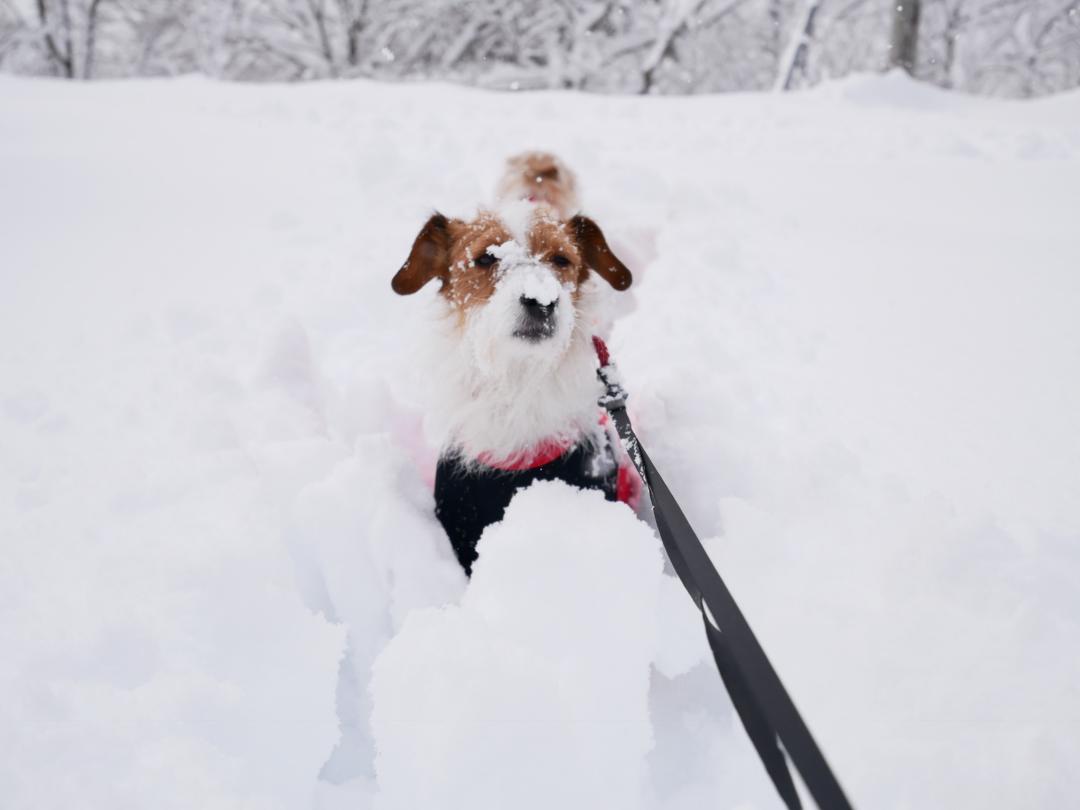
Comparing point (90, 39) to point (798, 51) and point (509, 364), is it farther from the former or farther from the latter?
point (509, 364)

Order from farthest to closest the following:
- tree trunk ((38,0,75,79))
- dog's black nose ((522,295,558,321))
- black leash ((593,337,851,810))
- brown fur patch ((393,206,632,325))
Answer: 1. tree trunk ((38,0,75,79))
2. brown fur patch ((393,206,632,325))
3. dog's black nose ((522,295,558,321))
4. black leash ((593,337,851,810))

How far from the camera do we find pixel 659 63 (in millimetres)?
13547

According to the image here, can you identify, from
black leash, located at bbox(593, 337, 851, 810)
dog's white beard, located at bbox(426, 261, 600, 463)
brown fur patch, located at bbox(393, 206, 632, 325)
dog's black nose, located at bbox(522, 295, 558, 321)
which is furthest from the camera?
brown fur patch, located at bbox(393, 206, 632, 325)

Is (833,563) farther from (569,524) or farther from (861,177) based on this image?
(861,177)

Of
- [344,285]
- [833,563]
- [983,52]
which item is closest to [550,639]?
[833,563]

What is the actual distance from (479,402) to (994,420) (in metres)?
1.87

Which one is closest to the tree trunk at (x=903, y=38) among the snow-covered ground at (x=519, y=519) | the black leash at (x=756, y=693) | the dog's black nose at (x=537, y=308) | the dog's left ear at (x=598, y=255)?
the snow-covered ground at (x=519, y=519)

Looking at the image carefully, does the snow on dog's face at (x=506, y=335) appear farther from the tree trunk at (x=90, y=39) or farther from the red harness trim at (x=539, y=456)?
the tree trunk at (x=90, y=39)

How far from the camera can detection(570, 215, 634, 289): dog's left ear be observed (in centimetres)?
248

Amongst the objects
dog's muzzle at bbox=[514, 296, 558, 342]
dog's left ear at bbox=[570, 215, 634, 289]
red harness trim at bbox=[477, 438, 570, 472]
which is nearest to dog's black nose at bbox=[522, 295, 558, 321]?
dog's muzzle at bbox=[514, 296, 558, 342]

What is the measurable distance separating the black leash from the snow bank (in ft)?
1.39

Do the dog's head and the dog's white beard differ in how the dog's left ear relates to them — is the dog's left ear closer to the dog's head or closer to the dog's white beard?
the dog's head

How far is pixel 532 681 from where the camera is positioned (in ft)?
4.89

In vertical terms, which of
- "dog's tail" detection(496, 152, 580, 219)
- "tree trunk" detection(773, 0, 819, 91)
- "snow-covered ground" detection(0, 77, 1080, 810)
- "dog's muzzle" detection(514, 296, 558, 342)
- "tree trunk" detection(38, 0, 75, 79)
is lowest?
"tree trunk" detection(38, 0, 75, 79)
